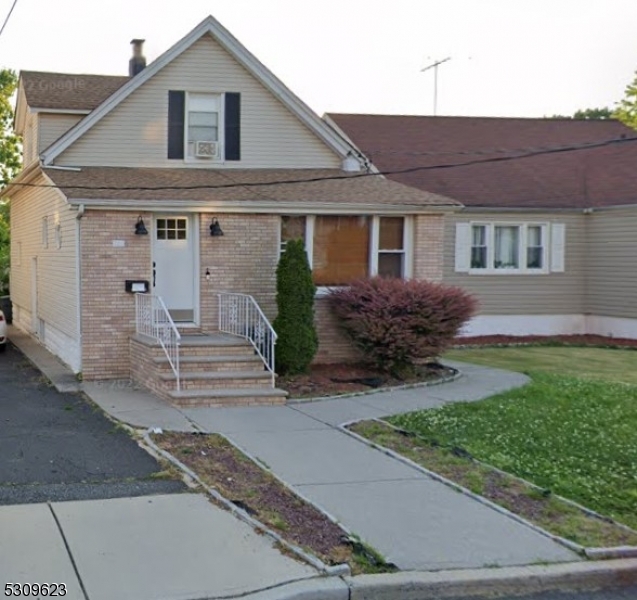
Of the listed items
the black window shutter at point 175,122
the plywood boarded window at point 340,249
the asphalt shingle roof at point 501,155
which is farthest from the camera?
the asphalt shingle roof at point 501,155

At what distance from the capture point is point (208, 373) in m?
12.1

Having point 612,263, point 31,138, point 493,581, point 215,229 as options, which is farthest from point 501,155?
point 493,581

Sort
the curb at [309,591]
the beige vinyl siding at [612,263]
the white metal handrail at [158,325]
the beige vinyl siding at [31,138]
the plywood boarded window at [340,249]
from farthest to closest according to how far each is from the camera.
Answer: the beige vinyl siding at [612,263], the beige vinyl siding at [31,138], the plywood boarded window at [340,249], the white metal handrail at [158,325], the curb at [309,591]

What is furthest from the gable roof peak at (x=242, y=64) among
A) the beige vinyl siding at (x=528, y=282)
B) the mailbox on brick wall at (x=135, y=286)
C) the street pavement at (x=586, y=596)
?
the street pavement at (x=586, y=596)

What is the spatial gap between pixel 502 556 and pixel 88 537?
301cm

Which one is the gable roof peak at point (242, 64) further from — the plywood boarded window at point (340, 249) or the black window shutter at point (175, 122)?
the plywood boarded window at point (340, 249)

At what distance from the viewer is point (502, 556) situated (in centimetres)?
573

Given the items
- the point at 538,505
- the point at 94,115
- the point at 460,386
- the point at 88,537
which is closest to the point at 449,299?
the point at 460,386

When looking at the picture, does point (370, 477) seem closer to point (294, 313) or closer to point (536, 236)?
point (294, 313)

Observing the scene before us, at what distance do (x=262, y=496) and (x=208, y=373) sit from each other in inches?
213

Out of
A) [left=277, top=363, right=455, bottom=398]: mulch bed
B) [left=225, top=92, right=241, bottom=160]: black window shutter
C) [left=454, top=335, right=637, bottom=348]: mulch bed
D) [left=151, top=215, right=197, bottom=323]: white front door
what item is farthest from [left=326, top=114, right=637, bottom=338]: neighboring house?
[left=151, top=215, right=197, bottom=323]: white front door

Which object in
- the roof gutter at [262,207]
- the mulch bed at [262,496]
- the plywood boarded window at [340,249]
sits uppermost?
the roof gutter at [262,207]

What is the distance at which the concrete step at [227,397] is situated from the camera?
11.2m

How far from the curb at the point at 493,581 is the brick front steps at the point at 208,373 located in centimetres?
635
